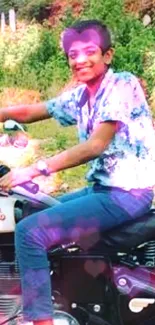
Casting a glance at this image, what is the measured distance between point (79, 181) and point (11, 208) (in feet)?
13.6

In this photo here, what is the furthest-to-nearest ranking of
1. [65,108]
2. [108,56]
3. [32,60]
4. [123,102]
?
[32,60] < [65,108] < [108,56] < [123,102]

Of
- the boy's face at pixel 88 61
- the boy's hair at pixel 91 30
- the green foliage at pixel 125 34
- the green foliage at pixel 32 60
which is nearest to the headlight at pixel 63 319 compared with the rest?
the boy's face at pixel 88 61

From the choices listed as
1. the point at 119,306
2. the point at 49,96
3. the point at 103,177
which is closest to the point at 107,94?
the point at 103,177

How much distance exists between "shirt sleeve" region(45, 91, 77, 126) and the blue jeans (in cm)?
41

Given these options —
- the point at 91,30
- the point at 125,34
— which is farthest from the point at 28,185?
the point at 125,34

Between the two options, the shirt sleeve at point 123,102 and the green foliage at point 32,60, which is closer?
the shirt sleeve at point 123,102

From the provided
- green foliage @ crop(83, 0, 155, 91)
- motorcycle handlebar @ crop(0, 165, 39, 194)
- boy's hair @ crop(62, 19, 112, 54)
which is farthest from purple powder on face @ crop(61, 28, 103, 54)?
green foliage @ crop(83, 0, 155, 91)

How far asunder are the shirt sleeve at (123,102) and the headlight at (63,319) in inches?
30.7

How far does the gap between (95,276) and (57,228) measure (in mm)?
292

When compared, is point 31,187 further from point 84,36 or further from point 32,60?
point 32,60

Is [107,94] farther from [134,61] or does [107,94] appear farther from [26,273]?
[134,61]

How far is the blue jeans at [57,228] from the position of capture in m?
3.24

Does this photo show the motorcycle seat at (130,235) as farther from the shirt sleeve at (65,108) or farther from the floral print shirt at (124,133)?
the shirt sleeve at (65,108)

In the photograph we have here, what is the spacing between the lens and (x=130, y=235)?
332 cm
